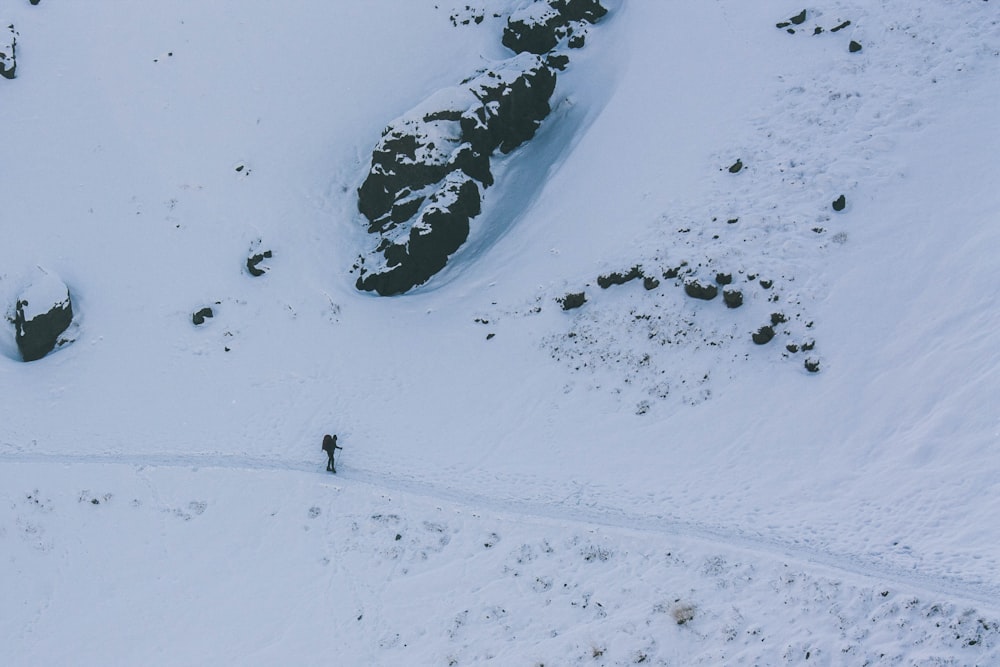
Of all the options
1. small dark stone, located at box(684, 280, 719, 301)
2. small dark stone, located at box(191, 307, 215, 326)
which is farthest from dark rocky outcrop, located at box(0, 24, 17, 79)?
small dark stone, located at box(684, 280, 719, 301)

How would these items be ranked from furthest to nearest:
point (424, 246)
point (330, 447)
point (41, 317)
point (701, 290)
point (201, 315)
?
point (424, 246)
point (201, 315)
point (41, 317)
point (701, 290)
point (330, 447)

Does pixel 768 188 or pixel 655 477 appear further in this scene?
pixel 768 188

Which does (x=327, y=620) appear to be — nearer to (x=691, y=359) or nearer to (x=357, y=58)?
(x=691, y=359)

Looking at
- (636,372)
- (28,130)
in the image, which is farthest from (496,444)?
(28,130)

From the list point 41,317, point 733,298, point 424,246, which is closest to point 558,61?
point 424,246

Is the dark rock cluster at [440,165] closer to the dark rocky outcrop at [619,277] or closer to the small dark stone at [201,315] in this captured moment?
the small dark stone at [201,315]

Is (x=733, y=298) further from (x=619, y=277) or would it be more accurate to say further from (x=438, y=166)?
(x=438, y=166)
